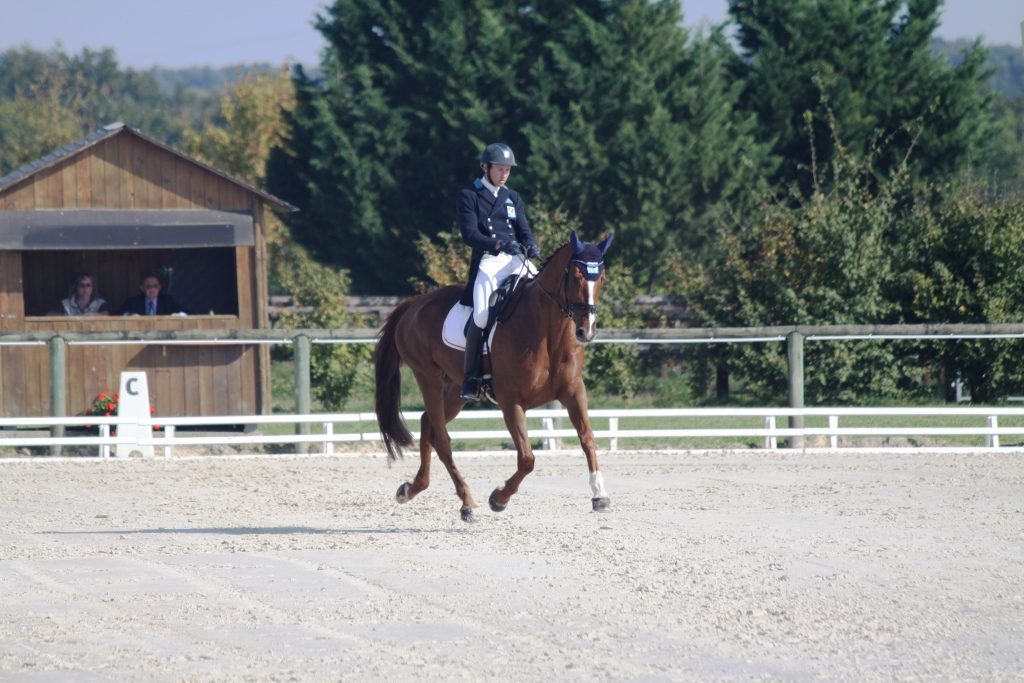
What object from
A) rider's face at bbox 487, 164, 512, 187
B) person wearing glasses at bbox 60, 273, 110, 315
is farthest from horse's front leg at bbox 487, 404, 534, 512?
person wearing glasses at bbox 60, 273, 110, 315

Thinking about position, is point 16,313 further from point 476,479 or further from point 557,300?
point 557,300

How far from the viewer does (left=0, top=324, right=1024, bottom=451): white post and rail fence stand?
15.2 metres

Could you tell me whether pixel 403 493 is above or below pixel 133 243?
below

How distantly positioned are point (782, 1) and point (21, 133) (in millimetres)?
38238

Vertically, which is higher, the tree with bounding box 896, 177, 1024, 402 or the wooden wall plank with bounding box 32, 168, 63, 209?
the wooden wall plank with bounding box 32, 168, 63, 209

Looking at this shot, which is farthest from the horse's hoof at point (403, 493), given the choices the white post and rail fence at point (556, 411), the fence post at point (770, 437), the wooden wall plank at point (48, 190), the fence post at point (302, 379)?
the wooden wall plank at point (48, 190)

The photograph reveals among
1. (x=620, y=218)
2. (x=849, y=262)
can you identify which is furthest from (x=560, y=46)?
(x=849, y=262)

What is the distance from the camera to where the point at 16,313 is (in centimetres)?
1723

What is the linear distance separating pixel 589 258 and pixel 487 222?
1.25m

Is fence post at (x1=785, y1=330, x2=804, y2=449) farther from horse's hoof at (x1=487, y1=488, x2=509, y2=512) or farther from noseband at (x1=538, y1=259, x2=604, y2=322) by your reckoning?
noseband at (x1=538, y1=259, x2=604, y2=322)

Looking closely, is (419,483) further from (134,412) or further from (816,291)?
(816,291)

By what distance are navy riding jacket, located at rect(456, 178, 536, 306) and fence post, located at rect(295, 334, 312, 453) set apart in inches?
228

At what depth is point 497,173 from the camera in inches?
402

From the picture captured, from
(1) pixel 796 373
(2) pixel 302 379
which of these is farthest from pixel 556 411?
(2) pixel 302 379
